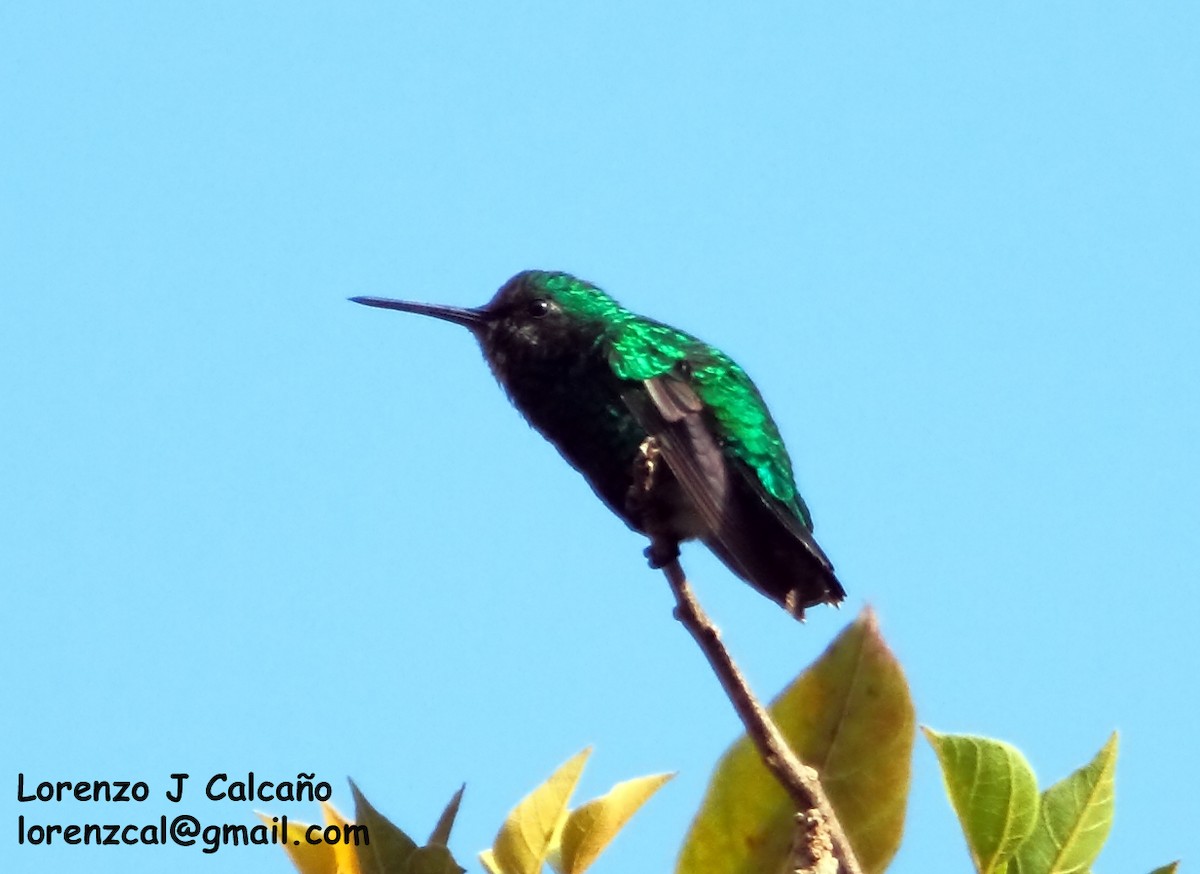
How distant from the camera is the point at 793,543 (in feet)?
13.7

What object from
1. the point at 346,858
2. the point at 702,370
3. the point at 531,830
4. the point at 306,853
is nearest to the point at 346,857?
the point at 346,858

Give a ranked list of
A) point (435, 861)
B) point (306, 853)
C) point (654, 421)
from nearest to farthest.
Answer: point (435, 861)
point (306, 853)
point (654, 421)

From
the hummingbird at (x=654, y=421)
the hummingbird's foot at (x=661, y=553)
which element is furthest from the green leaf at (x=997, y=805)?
the hummingbird at (x=654, y=421)

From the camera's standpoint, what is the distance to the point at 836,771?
2393 mm

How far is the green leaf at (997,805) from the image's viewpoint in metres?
2.13

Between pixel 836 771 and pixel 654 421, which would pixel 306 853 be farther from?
pixel 654 421

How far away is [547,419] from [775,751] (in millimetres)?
2585

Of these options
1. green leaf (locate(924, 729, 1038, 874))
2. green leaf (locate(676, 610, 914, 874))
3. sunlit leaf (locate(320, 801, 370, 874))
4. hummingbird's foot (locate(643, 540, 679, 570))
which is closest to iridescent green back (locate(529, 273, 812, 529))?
hummingbird's foot (locate(643, 540, 679, 570))

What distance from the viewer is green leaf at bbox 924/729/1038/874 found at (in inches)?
83.8

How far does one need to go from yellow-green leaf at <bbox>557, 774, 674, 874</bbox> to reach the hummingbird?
4.85ft

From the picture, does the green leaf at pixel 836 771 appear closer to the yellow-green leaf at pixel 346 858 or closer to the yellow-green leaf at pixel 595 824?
the yellow-green leaf at pixel 595 824

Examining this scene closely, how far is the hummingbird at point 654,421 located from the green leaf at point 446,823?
176 cm

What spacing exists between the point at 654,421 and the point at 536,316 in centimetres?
70

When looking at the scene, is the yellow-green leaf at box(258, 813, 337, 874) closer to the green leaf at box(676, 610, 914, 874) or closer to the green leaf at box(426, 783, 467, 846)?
the green leaf at box(426, 783, 467, 846)
